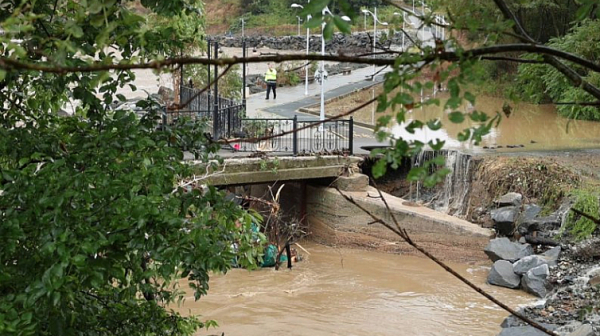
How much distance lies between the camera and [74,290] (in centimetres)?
496

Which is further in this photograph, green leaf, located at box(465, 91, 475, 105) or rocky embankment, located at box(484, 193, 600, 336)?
rocky embankment, located at box(484, 193, 600, 336)

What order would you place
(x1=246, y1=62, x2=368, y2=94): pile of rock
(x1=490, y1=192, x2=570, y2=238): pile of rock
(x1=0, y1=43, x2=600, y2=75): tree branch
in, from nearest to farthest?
(x1=0, y1=43, x2=600, y2=75): tree branch < (x1=490, y1=192, x2=570, y2=238): pile of rock < (x1=246, y1=62, x2=368, y2=94): pile of rock

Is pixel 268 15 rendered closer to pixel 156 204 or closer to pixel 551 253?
pixel 551 253

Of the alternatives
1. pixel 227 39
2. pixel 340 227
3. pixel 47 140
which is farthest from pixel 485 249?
pixel 227 39

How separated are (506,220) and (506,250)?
133 centimetres

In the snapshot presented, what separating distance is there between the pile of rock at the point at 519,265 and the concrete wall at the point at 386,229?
0.72m

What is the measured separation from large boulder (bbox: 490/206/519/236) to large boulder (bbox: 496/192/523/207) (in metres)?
0.25

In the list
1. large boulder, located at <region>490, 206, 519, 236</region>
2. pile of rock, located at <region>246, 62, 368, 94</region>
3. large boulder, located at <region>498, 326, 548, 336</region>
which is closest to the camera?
large boulder, located at <region>498, 326, 548, 336</region>

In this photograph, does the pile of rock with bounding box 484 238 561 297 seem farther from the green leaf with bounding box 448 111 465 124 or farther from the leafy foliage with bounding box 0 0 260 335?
the green leaf with bounding box 448 111 465 124

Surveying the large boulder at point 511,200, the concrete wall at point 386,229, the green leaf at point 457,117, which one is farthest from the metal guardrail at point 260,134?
the green leaf at point 457,117

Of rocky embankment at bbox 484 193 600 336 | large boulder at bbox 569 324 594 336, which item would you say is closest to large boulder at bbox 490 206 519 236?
rocky embankment at bbox 484 193 600 336

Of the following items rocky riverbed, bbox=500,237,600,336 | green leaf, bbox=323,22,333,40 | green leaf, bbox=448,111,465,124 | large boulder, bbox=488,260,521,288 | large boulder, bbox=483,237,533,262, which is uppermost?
green leaf, bbox=323,22,333,40

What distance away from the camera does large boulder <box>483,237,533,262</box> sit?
18344mm

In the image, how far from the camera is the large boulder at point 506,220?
Result: 19719 mm
